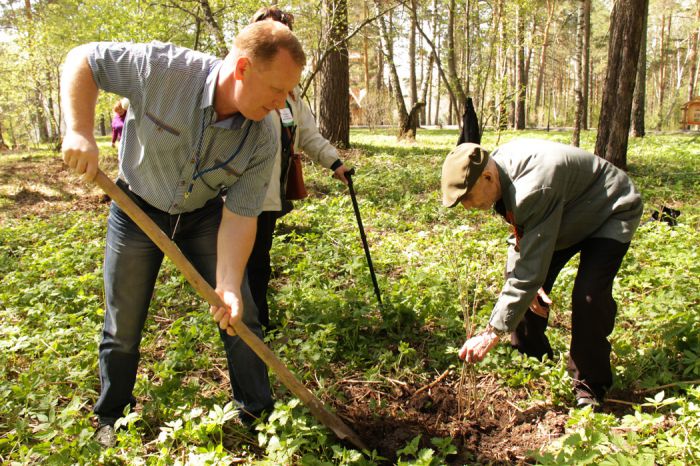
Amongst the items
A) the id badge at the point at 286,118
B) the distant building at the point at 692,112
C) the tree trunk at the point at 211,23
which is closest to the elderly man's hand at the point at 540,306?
the id badge at the point at 286,118

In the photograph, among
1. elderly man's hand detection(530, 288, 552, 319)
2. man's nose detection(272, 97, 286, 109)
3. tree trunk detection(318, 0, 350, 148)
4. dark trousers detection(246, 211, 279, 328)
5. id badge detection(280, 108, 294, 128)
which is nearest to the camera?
man's nose detection(272, 97, 286, 109)

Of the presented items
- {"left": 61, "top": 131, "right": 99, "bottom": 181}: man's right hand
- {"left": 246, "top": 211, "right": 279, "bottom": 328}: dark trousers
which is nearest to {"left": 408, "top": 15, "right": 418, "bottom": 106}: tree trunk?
{"left": 246, "top": 211, "right": 279, "bottom": 328}: dark trousers

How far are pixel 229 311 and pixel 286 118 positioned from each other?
60.5 inches

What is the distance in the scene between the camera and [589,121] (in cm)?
3197

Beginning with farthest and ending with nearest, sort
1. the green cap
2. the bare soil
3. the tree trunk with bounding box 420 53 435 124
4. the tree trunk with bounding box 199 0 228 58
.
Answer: the tree trunk with bounding box 420 53 435 124 < the bare soil < the tree trunk with bounding box 199 0 228 58 < the green cap

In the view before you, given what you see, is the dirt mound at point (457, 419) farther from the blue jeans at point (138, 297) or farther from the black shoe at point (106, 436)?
the black shoe at point (106, 436)

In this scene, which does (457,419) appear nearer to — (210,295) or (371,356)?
(371,356)

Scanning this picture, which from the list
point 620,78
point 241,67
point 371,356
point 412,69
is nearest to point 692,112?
point 412,69

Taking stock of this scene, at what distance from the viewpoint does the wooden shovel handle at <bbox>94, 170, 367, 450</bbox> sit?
1.83 metres

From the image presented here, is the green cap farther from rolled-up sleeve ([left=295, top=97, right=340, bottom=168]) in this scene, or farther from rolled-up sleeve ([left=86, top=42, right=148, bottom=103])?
rolled-up sleeve ([left=295, top=97, right=340, bottom=168])

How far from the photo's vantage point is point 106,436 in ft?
7.80

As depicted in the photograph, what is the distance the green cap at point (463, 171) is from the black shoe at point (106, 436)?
1955 millimetres

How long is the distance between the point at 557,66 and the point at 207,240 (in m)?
42.1

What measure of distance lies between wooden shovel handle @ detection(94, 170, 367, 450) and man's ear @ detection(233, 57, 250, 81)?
614 millimetres
